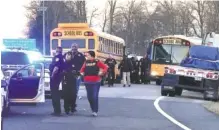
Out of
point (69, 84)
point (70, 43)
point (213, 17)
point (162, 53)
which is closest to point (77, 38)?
point (70, 43)

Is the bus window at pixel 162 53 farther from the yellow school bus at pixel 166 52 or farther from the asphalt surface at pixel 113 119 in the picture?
the asphalt surface at pixel 113 119

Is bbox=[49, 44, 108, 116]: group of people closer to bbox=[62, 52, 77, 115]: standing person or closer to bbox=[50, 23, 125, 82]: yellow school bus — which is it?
bbox=[62, 52, 77, 115]: standing person

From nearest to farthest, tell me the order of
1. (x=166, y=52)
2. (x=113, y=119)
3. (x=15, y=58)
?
(x=113, y=119) → (x=15, y=58) → (x=166, y=52)

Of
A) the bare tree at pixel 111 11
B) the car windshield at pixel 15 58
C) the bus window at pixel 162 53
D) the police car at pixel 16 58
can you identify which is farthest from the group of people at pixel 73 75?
the bare tree at pixel 111 11

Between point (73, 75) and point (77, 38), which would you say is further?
point (77, 38)

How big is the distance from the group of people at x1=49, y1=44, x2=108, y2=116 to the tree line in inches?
2133

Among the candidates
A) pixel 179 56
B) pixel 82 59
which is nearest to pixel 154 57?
pixel 179 56

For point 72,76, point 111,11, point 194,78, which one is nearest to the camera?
point 72,76

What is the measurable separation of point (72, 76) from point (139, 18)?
2845 inches

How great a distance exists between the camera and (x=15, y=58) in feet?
54.1

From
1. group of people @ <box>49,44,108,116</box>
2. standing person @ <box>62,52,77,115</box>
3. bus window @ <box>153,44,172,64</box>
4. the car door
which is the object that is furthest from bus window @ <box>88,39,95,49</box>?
the car door

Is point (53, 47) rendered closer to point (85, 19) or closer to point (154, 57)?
point (154, 57)

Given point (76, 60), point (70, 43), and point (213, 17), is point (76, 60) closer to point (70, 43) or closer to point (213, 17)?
point (70, 43)

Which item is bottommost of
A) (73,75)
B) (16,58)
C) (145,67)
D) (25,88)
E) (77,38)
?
(145,67)
